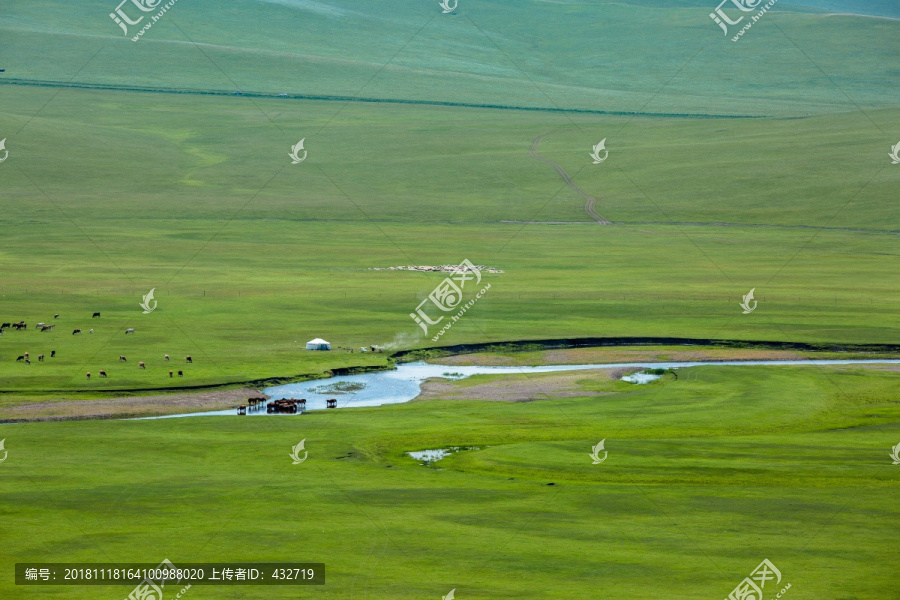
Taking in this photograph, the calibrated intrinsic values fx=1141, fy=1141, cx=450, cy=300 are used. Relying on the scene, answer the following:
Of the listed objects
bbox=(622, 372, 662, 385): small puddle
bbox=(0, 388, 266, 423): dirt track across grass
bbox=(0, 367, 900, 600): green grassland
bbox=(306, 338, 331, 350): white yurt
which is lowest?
bbox=(0, 367, 900, 600): green grassland

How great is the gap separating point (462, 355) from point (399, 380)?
5644 millimetres

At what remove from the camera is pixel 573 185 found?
12188cm

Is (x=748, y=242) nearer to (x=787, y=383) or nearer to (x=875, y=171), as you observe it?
(x=875, y=171)

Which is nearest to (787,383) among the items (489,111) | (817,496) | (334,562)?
(817,496)

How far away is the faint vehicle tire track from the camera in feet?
356

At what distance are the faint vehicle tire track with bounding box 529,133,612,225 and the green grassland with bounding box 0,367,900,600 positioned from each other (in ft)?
218

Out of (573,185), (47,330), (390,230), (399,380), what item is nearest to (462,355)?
(399,380)

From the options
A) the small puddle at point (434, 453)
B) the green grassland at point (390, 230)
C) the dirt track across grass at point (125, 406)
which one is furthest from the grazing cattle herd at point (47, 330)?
the small puddle at point (434, 453)

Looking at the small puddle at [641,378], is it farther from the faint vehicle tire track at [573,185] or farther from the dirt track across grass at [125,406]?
the faint vehicle tire track at [573,185]

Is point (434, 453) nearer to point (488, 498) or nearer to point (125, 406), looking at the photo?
point (488, 498)

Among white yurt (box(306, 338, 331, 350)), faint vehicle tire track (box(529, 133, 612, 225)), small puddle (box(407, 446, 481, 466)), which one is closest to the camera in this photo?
small puddle (box(407, 446, 481, 466))

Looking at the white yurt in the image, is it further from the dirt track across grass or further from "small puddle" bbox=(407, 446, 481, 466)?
"small puddle" bbox=(407, 446, 481, 466)

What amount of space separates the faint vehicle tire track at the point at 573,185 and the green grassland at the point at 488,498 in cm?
6648

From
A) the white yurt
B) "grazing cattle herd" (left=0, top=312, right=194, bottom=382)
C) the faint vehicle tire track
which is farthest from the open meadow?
the faint vehicle tire track
